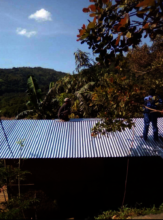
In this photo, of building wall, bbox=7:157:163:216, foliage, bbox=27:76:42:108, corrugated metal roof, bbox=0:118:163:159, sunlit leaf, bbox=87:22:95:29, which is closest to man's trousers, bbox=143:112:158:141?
corrugated metal roof, bbox=0:118:163:159

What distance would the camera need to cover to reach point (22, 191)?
6.44 m

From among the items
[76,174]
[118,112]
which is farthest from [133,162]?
[118,112]

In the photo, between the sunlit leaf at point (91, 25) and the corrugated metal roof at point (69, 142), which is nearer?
the sunlit leaf at point (91, 25)

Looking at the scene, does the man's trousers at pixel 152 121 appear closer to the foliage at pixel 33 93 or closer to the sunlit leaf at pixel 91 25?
the sunlit leaf at pixel 91 25

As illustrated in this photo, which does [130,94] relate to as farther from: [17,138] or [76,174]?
[17,138]

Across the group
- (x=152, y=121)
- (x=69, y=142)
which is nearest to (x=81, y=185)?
(x=69, y=142)

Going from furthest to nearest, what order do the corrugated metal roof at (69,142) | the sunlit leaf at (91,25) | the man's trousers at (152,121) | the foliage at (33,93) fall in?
the foliage at (33,93), the man's trousers at (152,121), the corrugated metal roof at (69,142), the sunlit leaf at (91,25)

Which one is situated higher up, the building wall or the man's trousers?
the man's trousers

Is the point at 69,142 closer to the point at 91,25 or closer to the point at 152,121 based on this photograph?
the point at 152,121

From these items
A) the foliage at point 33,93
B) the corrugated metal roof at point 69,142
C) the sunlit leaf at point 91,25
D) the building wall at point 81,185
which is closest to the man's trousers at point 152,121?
the corrugated metal roof at point 69,142

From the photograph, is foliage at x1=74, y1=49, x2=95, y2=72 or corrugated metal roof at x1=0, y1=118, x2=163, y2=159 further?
foliage at x1=74, y1=49, x2=95, y2=72

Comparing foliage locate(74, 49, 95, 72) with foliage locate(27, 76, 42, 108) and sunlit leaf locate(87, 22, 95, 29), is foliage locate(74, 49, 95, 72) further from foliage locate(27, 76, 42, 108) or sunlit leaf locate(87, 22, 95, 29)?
sunlit leaf locate(87, 22, 95, 29)

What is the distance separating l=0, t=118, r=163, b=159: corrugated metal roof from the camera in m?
5.76

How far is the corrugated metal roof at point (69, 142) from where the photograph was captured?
576 centimetres
